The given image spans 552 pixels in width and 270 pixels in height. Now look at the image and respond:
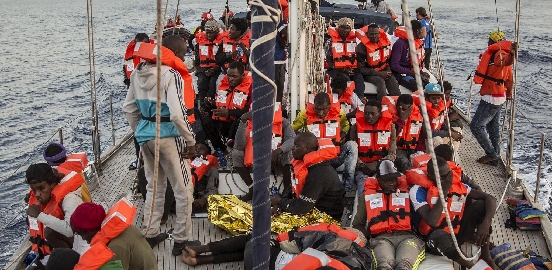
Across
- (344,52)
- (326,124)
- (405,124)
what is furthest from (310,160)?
(344,52)

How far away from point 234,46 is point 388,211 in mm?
3772

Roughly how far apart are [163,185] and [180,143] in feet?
1.41

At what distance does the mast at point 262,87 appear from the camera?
194 cm

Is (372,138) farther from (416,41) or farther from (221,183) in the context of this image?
(416,41)

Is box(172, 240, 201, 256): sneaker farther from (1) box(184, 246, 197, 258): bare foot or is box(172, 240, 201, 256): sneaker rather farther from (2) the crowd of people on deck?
(1) box(184, 246, 197, 258): bare foot

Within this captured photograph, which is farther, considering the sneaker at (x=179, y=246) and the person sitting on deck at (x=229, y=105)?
the person sitting on deck at (x=229, y=105)

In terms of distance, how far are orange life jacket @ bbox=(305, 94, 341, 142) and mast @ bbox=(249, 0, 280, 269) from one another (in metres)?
3.37

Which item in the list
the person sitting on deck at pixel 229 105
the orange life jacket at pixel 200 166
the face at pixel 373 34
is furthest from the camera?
the face at pixel 373 34

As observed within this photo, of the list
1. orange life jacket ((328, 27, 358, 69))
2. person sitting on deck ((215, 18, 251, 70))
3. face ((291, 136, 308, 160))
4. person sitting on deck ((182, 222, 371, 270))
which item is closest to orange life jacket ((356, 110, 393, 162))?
face ((291, 136, 308, 160))

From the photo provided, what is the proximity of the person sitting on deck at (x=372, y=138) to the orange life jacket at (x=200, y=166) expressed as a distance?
1.43 metres

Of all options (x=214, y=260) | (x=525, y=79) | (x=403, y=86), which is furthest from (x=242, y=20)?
(x=525, y=79)

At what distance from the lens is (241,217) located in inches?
183

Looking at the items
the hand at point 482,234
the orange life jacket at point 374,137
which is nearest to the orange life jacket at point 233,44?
the orange life jacket at point 374,137

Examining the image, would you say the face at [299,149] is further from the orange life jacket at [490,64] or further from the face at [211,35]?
the face at [211,35]
